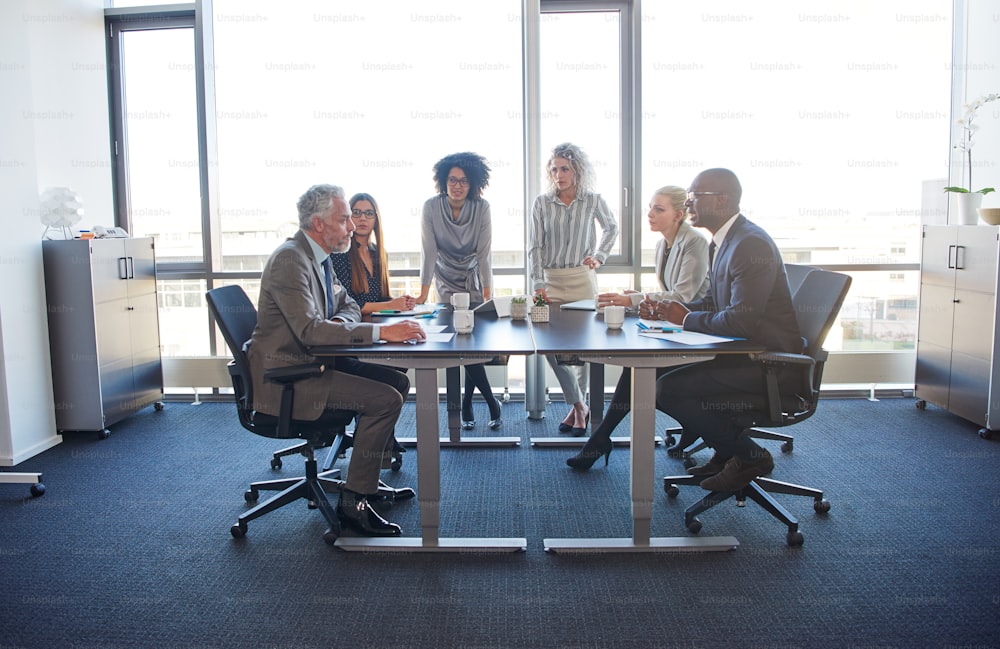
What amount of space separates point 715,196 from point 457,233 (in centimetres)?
185

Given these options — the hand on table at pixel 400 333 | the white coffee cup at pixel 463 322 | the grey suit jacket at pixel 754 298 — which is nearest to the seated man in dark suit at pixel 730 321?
the grey suit jacket at pixel 754 298

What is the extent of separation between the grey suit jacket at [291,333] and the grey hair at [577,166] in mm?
2044

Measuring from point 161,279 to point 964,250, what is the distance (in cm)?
552

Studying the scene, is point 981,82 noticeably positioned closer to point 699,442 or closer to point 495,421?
point 699,442

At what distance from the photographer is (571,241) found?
4.84 metres

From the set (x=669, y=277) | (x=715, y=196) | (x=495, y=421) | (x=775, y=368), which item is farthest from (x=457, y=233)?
(x=775, y=368)

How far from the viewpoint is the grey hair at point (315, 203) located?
131 inches

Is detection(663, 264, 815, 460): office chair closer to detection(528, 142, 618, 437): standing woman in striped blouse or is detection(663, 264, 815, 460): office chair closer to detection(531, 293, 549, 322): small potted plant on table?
detection(528, 142, 618, 437): standing woman in striped blouse

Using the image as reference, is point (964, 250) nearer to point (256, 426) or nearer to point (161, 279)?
point (256, 426)

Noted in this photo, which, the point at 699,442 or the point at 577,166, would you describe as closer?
the point at 699,442

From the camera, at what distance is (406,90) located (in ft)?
18.3

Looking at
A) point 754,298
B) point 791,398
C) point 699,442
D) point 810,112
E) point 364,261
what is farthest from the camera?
point 810,112

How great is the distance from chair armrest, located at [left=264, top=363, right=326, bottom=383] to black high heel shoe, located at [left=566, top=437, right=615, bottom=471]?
5.31 feet

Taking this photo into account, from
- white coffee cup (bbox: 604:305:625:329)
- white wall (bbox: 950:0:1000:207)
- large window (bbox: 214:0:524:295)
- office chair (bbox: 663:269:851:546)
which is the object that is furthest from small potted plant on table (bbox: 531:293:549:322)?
white wall (bbox: 950:0:1000:207)
